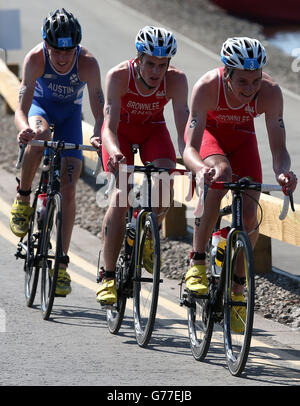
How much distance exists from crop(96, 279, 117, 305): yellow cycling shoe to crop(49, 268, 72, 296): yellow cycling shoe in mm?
490

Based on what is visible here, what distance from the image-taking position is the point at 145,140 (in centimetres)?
779

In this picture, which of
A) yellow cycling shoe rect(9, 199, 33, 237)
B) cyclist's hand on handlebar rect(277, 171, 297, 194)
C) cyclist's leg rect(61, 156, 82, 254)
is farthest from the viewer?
yellow cycling shoe rect(9, 199, 33, 237)

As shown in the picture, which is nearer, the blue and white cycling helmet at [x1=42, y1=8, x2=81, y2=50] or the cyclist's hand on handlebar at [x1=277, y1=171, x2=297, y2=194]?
the cyclist's hand on handlebar at [x1=277, y1=171, x2=297, y2=194]

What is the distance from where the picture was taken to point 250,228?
7102 millimetres

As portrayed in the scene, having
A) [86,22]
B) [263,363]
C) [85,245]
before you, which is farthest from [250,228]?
[86,22]

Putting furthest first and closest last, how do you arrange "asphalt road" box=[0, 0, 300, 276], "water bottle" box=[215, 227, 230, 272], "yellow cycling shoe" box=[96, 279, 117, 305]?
1. "asphalt road" box=[0, 0, 300, 276]
2. "yellow cycling shoe" box=[96, 279, 117, 305]
3. "water bottle" box=[215, 227, 230, 272]

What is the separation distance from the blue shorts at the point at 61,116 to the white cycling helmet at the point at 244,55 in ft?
6.77

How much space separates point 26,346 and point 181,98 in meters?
2.13

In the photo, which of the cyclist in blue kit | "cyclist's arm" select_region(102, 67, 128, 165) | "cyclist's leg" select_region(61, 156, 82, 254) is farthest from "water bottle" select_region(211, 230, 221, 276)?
"cyclist's leg" select_region(61, 156, 82, 254)

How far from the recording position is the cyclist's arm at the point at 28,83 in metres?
8.16

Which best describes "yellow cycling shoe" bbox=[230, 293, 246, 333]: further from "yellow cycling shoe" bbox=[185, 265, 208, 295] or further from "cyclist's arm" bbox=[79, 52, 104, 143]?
"cyclist's arm" bbox=[79, 52, 104, 143]

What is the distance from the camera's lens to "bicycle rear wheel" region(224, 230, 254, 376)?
625 cm

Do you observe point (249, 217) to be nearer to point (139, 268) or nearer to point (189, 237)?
point (139, 268)

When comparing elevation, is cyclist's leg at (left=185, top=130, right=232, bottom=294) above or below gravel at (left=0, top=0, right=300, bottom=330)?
above
